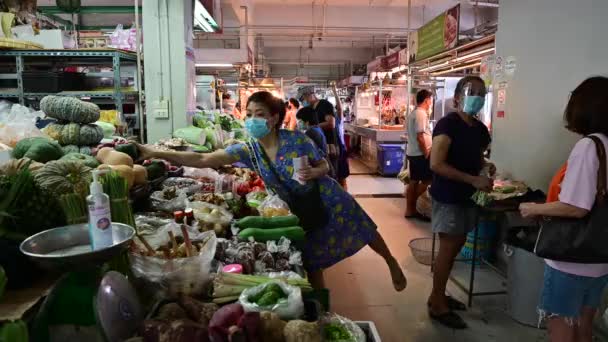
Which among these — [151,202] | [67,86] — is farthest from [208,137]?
[151,202]

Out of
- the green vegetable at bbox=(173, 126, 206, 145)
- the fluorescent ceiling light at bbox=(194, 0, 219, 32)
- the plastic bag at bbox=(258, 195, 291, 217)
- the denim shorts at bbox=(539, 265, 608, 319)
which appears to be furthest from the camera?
the fluorescent ceiling light at bbox=(194, 0, 219, 32)

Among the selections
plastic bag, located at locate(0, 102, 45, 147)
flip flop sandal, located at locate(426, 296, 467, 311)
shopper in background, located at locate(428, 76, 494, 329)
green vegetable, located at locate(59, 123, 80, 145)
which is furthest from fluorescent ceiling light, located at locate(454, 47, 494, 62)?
plastic bag, located at locate(0, 102, 45, 147)

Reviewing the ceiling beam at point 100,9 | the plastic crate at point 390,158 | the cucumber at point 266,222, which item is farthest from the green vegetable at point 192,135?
the plastic crate at point 390,158

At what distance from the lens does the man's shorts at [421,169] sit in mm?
6133

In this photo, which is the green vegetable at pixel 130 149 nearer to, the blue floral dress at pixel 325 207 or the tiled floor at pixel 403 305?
the blue floral dress at pixel 325 207

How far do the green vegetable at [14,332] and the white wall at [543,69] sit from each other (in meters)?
3.53

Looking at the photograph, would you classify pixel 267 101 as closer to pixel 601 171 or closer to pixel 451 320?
pixel 601 171

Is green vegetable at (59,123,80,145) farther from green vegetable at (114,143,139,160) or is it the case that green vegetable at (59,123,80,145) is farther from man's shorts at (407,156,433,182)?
man's shorts at (407,156,433,182)

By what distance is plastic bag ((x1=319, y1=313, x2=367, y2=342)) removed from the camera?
1.33 m

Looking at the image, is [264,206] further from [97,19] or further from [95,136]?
[97,19]

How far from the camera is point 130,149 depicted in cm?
285

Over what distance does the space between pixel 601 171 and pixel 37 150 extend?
280 centimetres

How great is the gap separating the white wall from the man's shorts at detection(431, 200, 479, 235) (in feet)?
3.05

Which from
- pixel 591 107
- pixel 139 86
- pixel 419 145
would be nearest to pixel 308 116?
pixel 419 145
